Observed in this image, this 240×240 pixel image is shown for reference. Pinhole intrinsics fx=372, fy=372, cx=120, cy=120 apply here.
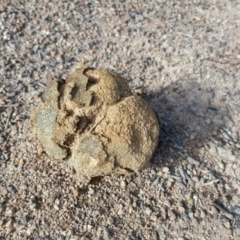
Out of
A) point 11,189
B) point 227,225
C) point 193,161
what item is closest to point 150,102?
point 193,161

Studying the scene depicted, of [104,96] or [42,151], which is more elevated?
[104,96]

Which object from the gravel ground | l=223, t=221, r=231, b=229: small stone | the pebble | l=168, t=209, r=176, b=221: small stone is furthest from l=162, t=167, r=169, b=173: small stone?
l=223, t=221, r=231, b=229: small stone

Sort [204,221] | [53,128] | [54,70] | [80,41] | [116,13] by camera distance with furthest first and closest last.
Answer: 1. [116,13]
2. [80,41]
3. [54,70]
4. [204,221]
5. [53,128]

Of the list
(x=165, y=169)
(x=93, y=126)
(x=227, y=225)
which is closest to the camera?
(x=93, y=126)

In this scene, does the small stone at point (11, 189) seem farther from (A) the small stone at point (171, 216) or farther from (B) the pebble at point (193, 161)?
(B) the pebble at point (193, 161)

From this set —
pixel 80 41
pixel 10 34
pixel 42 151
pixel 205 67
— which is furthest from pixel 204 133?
pixel 10 34

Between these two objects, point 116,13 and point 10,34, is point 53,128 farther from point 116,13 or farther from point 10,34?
point 116,13

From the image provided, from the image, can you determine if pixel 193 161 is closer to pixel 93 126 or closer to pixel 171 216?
pixel 171 216

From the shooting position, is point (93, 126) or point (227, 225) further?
point (227, 225)
